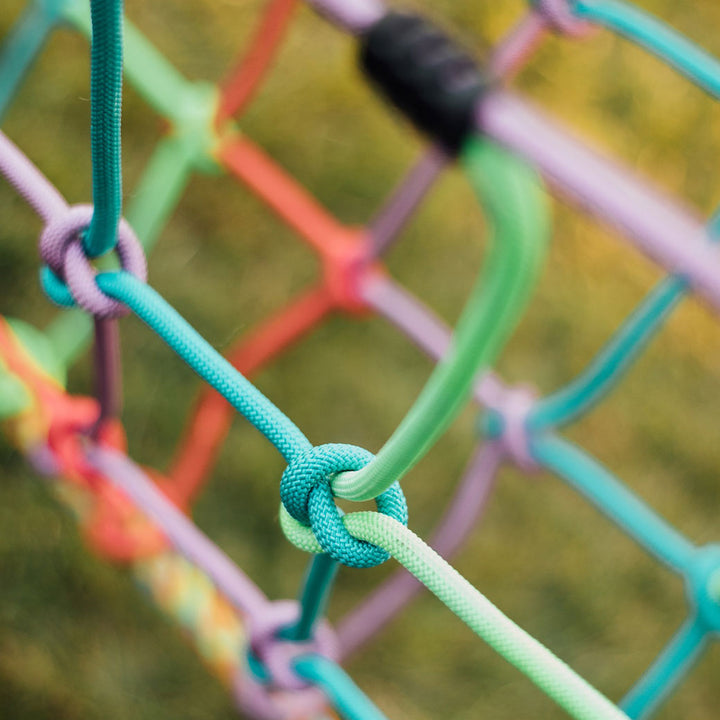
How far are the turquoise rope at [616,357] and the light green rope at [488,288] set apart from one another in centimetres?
34

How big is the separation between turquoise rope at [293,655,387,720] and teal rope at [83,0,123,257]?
0.81 ft

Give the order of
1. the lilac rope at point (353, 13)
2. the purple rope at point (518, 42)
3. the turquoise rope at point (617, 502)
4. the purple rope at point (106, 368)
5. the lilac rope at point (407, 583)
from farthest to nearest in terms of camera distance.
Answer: the lilac rope at point (407, 583) → the purple rope at point (518, 42) → the turquoise rope at point (617, 502) → the purple rope at point (106, 368) → the lilac rope at point (353, 13)

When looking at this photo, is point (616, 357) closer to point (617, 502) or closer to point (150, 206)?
point (617, 502)

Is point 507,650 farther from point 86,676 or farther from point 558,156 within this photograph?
point 86,676

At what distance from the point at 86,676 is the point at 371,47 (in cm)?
70

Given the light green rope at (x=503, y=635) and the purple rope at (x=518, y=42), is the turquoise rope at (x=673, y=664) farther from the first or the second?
the purple rope at (x=518, y=42)

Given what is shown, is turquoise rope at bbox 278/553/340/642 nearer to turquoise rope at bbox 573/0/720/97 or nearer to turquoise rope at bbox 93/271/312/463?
turquoise rope at bbox 93/271/312/463

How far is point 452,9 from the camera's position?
1385mm

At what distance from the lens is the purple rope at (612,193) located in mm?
280

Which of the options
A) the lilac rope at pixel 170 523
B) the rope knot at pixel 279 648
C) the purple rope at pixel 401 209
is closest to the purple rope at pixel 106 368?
the lilac rope at pixel 170 523

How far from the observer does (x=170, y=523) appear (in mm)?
566

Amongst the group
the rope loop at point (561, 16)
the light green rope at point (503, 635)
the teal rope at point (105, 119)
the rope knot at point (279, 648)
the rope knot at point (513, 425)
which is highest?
the rope loop at point (561, 16)

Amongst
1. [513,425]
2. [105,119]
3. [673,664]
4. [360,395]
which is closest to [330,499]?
[105,119]

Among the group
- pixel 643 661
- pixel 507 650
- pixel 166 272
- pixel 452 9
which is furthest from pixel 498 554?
pixel 452 9
